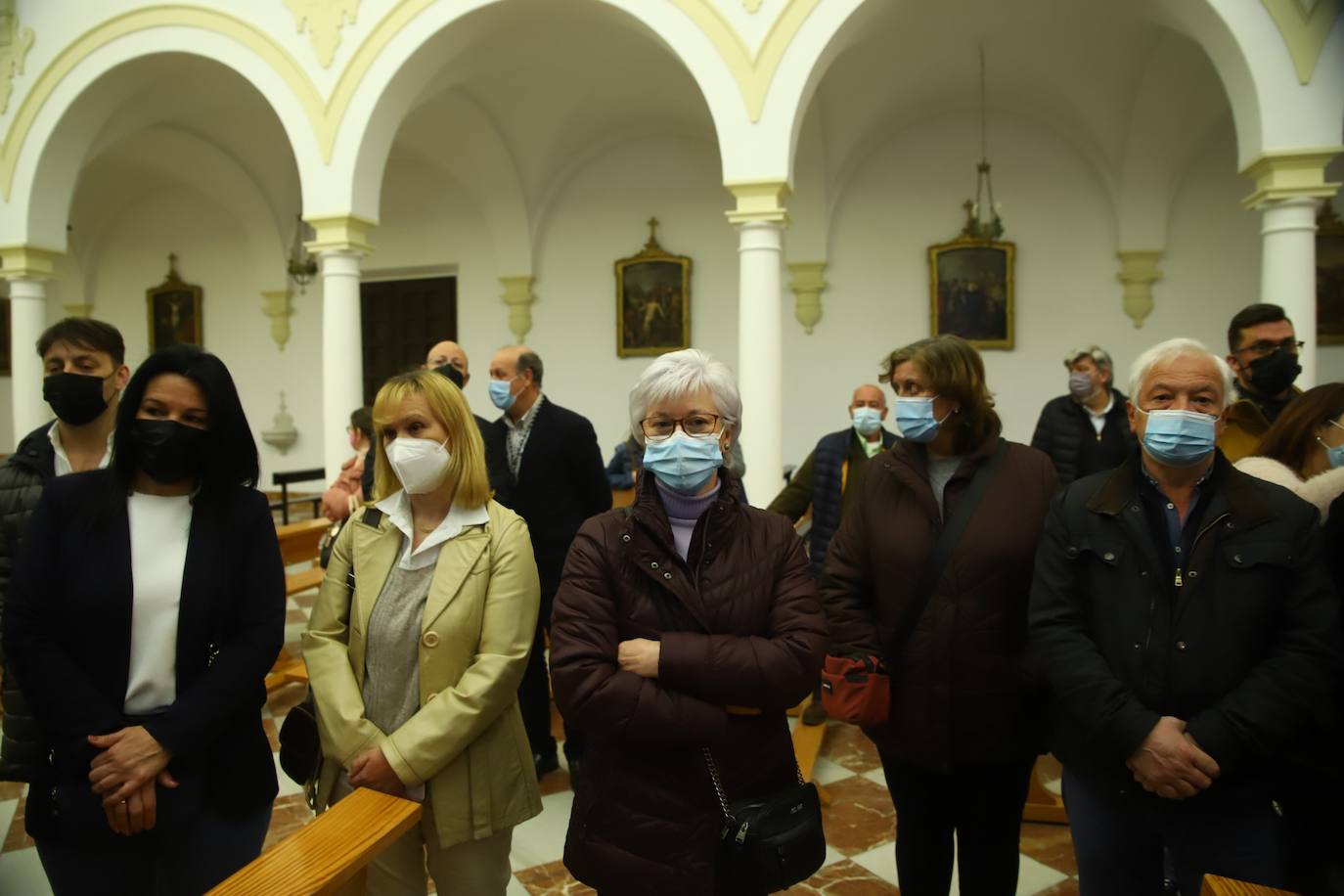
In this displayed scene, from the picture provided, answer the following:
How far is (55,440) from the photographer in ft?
7.65

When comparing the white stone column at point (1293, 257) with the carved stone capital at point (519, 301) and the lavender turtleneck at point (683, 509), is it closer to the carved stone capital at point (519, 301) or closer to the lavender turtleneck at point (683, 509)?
the lavender turtleneck at point (683, 509)

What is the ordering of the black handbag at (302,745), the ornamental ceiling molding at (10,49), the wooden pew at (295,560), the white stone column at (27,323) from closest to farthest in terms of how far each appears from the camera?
the black handbag at (302,745), the wooden pew at (295,560), the ornamental ceiling molding at (10,49), the white stone column at (27,323)

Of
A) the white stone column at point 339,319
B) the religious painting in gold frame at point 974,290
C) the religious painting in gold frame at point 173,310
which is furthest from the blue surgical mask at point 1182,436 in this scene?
the religious painting in gold frame at point 173,310

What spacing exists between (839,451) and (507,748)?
2.17 m

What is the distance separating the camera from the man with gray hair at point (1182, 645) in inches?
66.5

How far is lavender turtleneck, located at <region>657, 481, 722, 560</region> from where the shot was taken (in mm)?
1849

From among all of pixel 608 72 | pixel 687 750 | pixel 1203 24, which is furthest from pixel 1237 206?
pixel 687 750

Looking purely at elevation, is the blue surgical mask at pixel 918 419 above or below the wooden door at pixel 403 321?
below

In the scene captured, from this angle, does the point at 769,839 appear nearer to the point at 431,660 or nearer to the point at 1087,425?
the point at 431,660

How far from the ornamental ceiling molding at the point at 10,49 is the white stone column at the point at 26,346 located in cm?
164

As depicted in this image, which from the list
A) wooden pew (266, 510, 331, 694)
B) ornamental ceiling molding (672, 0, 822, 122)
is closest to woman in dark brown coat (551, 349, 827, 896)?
wooden pew (266, 510, 331, 694)

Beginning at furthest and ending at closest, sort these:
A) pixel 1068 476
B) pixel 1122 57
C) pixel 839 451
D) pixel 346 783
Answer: pixel 1122 57
pixel 1068 476
pixel 839 451
pixel 346 783

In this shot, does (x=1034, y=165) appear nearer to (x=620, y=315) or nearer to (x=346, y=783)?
(x=620, y=315)

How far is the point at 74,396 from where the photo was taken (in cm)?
226
